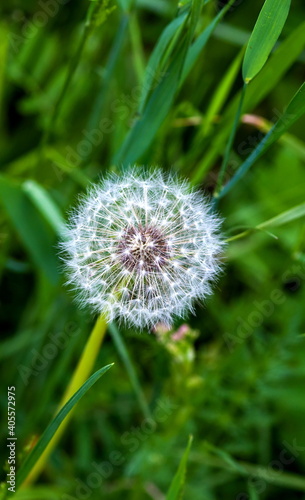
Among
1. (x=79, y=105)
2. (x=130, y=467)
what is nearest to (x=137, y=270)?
(x=130, y=467)

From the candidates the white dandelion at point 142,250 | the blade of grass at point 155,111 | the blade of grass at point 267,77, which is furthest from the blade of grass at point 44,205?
the white dandelion at point 142,250

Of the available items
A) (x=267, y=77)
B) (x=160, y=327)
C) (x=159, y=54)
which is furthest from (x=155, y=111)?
(x=160, y=327)

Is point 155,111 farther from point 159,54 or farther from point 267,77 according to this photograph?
point 267,77

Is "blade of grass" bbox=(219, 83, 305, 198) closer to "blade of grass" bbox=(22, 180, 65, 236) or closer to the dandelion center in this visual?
the dandelion center

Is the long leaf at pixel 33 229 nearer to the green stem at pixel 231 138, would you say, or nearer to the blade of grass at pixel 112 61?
the blade of grass at pixel 112 61

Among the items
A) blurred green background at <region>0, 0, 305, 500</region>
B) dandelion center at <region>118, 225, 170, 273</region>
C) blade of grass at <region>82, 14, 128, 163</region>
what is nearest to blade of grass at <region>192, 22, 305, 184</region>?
blurred green background at <region>0, 0, 305, 500</region>

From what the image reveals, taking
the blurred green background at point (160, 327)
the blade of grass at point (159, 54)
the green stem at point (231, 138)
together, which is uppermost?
the blade of grass at point (159, 54)

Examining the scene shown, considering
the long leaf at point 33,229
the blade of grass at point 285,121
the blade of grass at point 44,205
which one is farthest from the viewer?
the long leaf at point 33,229

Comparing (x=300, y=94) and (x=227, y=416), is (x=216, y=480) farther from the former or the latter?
(x=300, y=94)

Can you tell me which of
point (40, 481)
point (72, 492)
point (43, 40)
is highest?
point (43, 40)
